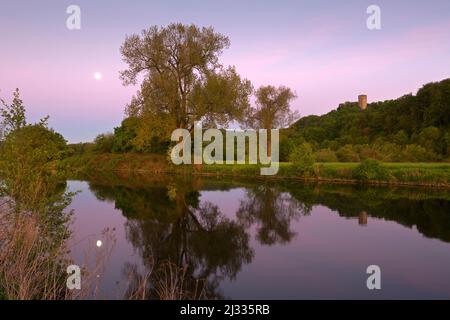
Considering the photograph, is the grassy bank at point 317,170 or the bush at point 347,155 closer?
the grassy bank at point 317,170

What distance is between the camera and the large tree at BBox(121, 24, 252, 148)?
3156 cm

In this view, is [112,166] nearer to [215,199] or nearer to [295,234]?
[215,199]

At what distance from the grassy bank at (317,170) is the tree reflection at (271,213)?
604 centimetres

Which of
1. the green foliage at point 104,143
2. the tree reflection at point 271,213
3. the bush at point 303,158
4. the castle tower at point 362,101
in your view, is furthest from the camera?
the castle tower at point 362,101

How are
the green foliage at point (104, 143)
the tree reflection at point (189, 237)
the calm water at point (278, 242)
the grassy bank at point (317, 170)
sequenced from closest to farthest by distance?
the calm water at point (278, 242), the tree reflection at point (189, 237), the grassy bank at point (317, 170), the green foliage at point (104, 143)

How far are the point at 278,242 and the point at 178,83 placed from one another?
975 inches

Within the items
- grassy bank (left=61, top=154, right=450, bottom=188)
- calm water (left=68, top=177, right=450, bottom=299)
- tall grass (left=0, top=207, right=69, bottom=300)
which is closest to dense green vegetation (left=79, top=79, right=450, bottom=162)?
grassy bank (left=61, top=154, right=450, bottom=188)

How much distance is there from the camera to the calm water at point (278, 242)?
22.7 feet

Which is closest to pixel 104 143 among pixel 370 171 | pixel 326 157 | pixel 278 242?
pixel 326 157

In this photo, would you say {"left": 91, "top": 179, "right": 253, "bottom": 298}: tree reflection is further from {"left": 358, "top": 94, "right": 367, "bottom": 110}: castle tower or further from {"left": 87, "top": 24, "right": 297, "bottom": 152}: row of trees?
{"left": 358, "top": 94, "right": 367, "bottom": 110}: castle tower

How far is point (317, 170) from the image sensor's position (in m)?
27.4

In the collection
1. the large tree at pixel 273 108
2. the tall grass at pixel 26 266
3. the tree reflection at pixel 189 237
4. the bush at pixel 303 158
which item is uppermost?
the large tree at pixel 273 108

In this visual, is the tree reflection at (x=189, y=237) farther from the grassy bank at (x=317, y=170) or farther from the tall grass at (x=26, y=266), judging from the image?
the grassy bank at (x=317, y=170)

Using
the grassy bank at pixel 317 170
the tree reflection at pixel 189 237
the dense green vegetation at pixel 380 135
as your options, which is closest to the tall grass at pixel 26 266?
the tree reflection at pixel 189 237
